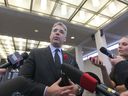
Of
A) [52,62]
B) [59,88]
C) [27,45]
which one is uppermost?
[27,45]

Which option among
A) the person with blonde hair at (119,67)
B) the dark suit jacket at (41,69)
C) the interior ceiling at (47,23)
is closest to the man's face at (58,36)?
the dark suit jacket at (41,69)

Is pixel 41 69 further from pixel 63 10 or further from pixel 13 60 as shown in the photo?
pixel 63 10

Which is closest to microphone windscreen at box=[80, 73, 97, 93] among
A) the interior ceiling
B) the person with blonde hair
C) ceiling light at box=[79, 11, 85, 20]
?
the person with blonde hair

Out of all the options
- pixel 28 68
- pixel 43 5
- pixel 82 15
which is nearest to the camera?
pixel 28 68

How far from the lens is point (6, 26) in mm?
5816

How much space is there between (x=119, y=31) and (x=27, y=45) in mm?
4733

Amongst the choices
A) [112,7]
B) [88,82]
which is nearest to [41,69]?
[88,82]

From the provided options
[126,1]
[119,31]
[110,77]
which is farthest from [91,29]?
[110,77]

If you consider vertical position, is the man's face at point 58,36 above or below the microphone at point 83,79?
above

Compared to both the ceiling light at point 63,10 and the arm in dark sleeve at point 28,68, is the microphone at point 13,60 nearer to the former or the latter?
the arm in dark sleeve at point 28,68

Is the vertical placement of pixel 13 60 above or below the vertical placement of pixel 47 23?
below

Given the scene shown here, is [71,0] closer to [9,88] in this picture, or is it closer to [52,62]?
[52,62]

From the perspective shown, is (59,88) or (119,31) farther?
(119,31)

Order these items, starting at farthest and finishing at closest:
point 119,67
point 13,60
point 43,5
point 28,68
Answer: point 43,5
point 28,68
point 13,60
point 119,67
